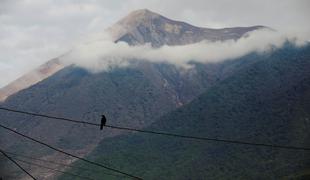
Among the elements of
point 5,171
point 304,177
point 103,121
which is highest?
point 103,121

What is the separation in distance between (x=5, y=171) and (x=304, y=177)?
149906mm

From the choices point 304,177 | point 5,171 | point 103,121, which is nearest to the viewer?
point 103,121

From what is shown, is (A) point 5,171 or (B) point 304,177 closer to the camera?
(A) point 5,171

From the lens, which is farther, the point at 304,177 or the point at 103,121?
the point at 304,177

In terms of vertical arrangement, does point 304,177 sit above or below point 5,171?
below

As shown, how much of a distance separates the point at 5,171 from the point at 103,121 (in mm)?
45455

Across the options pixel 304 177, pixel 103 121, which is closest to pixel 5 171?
pixel 103 121

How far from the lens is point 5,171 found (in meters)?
71.2

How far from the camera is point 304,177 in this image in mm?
199500

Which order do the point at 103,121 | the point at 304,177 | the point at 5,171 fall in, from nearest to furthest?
the point at 103,121 < the point at 5,171 < the point at 304,177

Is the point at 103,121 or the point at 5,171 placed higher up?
the point at 103,121

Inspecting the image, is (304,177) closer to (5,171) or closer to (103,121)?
(5,171)

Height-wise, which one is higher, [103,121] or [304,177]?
[103,121]
